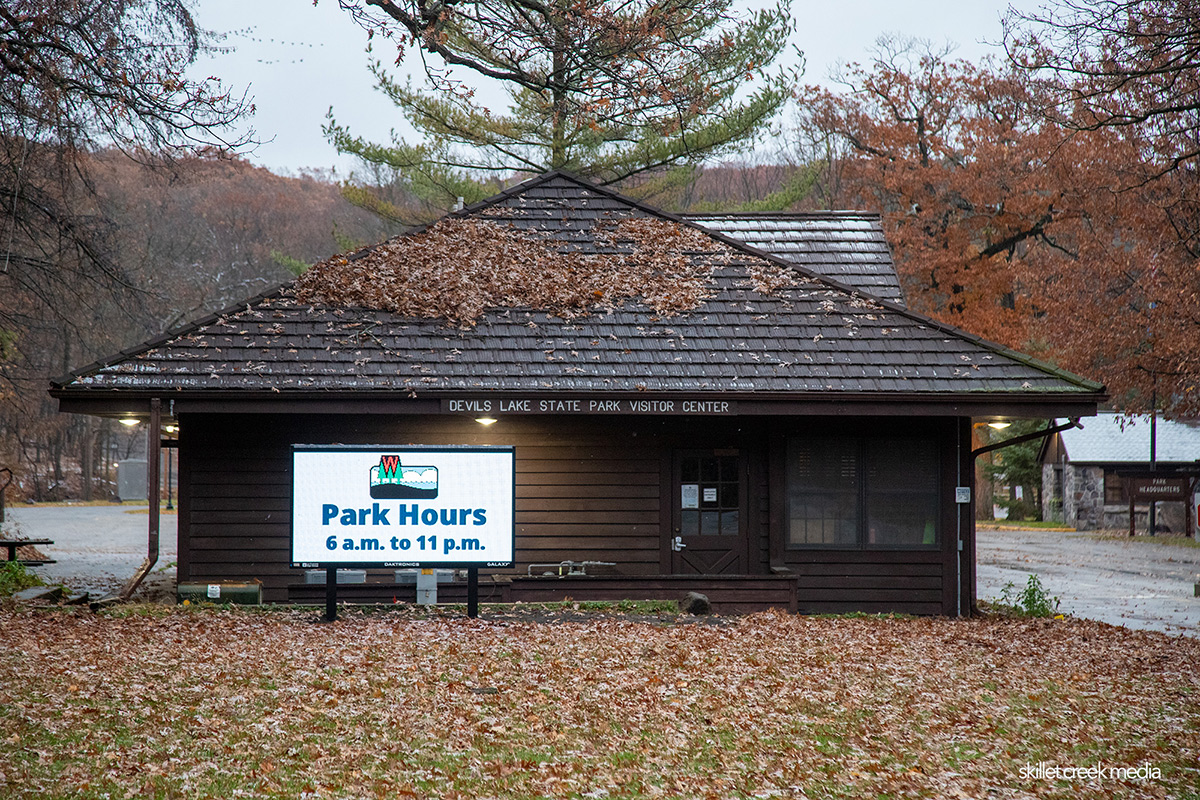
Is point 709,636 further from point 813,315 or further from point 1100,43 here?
point 1100,43

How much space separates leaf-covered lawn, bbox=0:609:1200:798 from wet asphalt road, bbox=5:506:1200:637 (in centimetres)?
526

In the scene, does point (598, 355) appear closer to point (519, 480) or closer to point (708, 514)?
point (519, 480)

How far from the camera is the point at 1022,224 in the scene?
33125mm

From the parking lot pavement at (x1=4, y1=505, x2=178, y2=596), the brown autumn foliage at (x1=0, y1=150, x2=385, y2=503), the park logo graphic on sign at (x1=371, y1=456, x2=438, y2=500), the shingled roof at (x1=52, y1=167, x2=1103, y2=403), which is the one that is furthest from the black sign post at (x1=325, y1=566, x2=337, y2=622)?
the brown autumn foliage at (x1=0, y1=150, x2=385, y2=503)

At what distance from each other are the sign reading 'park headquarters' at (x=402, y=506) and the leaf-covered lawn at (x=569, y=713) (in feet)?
2.77

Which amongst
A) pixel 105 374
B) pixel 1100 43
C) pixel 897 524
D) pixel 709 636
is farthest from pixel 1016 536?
pixel 105 374

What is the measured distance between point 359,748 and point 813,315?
9.78 meters

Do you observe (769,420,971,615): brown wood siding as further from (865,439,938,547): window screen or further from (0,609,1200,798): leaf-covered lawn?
(0,609,1200,798): leaf-covered lawn

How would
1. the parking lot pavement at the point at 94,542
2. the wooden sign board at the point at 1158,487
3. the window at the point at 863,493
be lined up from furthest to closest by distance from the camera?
1. the wooden sign board at the point at 1158,487
2. the parking lot pavement at the point at 94,542
3. the window at the point at 863,493

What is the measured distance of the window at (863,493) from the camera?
44.4 feet

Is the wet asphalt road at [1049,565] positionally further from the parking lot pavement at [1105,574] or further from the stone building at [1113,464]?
the stone building at [1113,464]

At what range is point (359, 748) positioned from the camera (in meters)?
6.13

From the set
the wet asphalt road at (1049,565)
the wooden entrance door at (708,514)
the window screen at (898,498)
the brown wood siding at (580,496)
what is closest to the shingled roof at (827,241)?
the window screen at (898,498)

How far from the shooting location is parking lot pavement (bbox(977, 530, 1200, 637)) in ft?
48.9
